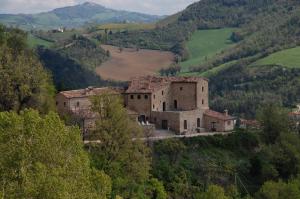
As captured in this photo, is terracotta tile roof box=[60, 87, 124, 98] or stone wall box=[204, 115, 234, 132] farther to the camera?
stone wall box=[204, 115, 234, 132]

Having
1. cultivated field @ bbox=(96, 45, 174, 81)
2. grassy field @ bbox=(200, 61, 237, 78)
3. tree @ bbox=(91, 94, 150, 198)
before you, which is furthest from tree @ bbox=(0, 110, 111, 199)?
grassy field @ bbox=(200, 61, 237, 78)

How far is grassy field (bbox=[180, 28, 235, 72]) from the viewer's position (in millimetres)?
155150

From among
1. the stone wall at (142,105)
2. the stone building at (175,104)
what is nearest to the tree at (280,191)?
the stone building at (175,104)

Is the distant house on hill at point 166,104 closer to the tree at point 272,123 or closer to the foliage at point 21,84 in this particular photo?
the tree at point 272,123

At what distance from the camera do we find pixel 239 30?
178m

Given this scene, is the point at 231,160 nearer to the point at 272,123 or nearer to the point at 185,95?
the point at 272,123

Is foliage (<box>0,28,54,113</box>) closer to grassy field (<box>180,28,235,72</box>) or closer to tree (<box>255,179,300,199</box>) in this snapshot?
tree (<box>255,179,300,199</box>)

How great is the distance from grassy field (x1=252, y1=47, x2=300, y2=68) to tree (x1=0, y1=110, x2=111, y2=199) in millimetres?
96993

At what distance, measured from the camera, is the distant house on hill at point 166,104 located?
206 ft

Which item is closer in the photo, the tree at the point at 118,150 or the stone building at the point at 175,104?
the tree at the point at 118,150

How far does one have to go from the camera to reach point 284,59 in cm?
12588

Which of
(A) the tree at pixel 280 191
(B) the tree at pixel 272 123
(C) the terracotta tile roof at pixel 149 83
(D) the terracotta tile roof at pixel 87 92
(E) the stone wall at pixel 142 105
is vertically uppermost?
(C) the terracotta tile roof at pixel 149 83

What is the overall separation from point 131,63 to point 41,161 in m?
116

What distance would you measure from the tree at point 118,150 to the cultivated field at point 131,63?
77562 mm
